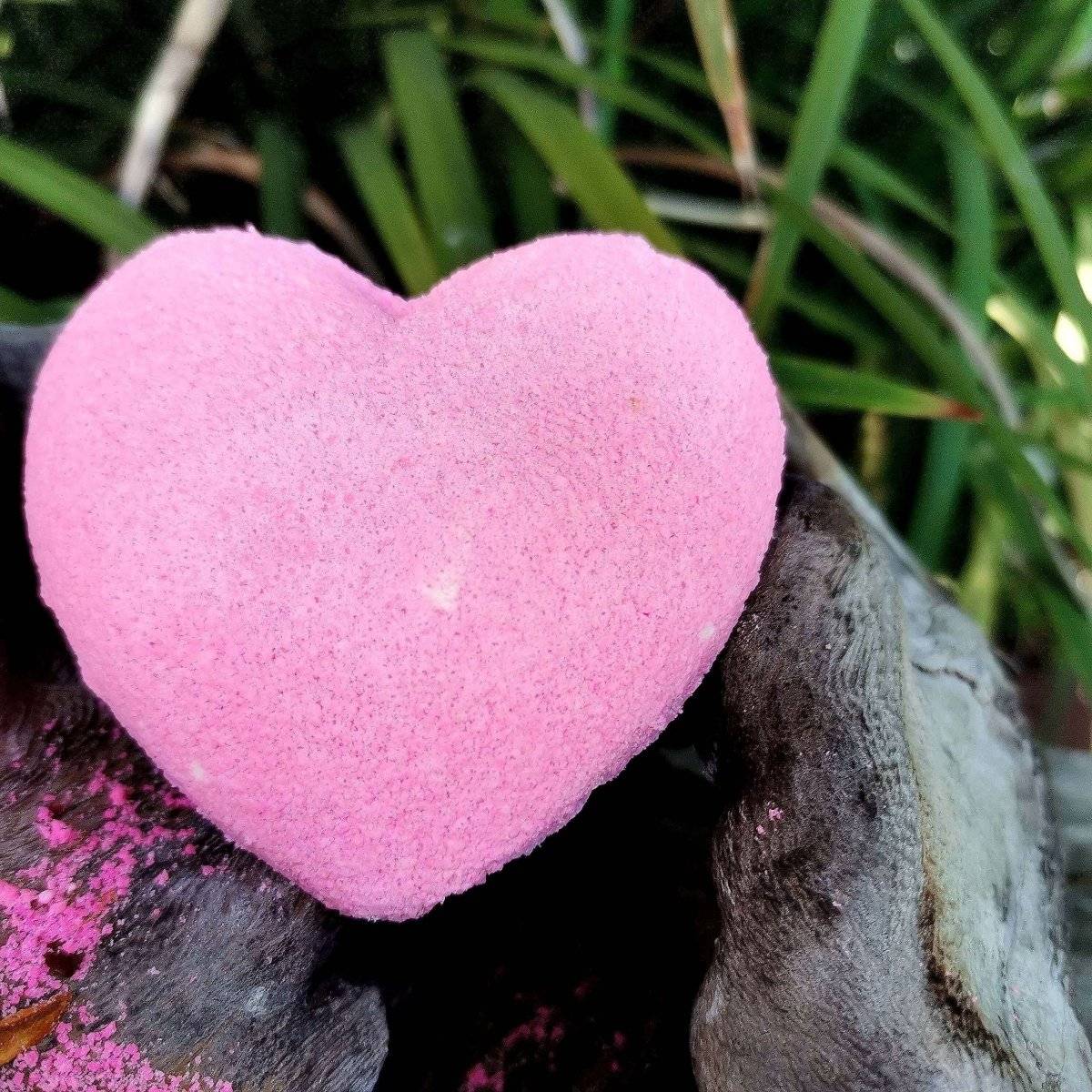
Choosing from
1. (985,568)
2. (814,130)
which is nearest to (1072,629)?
(985,568)

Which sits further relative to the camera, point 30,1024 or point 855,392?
point 855,392

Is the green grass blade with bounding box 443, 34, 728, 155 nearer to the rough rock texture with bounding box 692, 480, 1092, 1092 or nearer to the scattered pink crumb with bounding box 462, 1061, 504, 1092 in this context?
the rough rock texture with bounding box 692, 480, 1092, 1092

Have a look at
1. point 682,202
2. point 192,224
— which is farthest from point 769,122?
point 192,224

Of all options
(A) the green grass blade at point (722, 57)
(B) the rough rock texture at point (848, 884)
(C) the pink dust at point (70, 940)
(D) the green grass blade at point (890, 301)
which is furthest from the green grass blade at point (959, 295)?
(C) the pink dust at point (70, 940)

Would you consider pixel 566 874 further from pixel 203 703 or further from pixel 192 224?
pixel 192 224

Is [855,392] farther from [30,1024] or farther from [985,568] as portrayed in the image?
[30,1024]

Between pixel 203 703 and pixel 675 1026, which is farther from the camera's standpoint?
pixel 675 1026
